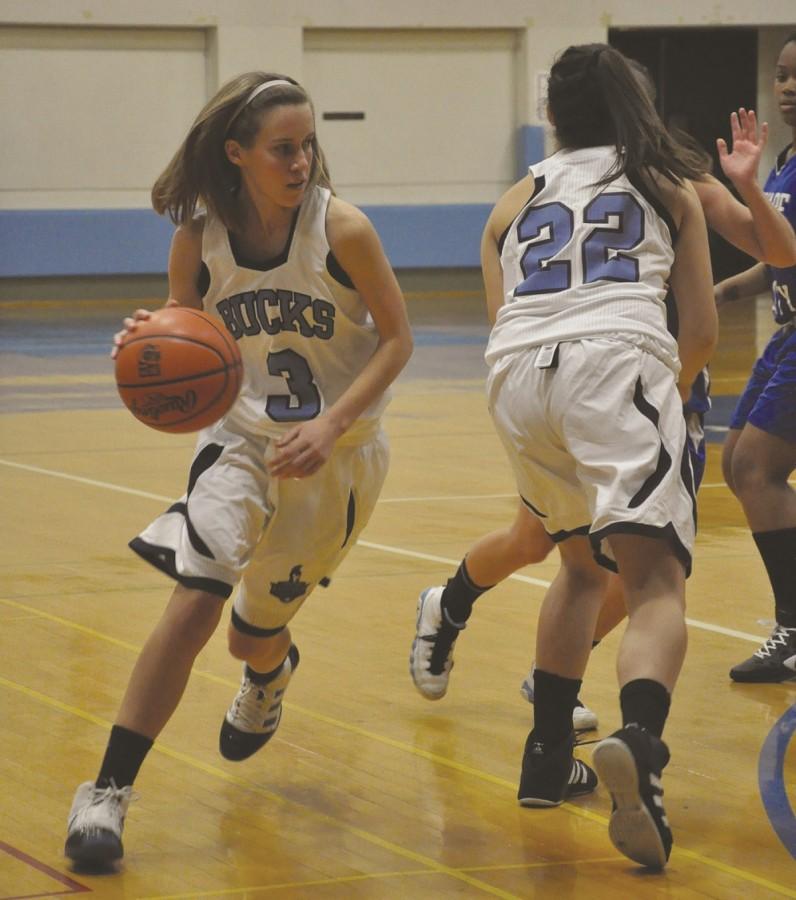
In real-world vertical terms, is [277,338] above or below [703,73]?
below

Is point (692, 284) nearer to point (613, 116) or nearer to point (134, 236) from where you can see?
point (613, 116)

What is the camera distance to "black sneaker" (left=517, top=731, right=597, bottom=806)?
3795mm

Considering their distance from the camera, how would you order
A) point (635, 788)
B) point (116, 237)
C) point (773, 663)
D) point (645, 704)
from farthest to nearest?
point (116, 237)
point (773, 663)
point (645, 704)
point (635, 788)

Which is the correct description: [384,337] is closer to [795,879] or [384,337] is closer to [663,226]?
[663,226]

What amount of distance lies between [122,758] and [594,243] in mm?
1391

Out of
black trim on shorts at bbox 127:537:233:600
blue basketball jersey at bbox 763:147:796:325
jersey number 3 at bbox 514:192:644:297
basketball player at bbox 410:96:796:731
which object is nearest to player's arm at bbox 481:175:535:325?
jersey number 3 at bbox 514:192:644:297

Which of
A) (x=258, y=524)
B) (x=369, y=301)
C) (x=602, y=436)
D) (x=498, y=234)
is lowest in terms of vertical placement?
(x=258, y=524)

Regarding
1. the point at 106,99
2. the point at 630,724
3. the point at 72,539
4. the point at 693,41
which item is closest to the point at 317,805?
the point at 630,724

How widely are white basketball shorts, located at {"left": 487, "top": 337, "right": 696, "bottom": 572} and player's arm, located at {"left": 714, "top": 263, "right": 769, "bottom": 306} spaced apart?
1.59 m

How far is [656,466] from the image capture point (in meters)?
3.37

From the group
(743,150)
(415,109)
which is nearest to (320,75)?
(415,109)

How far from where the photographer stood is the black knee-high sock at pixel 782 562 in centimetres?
499

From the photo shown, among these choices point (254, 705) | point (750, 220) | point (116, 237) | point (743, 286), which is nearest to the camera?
point (750, 220)

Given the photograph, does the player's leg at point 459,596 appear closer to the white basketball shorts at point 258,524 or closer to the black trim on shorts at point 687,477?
the white basketball shorts at point 258,524
